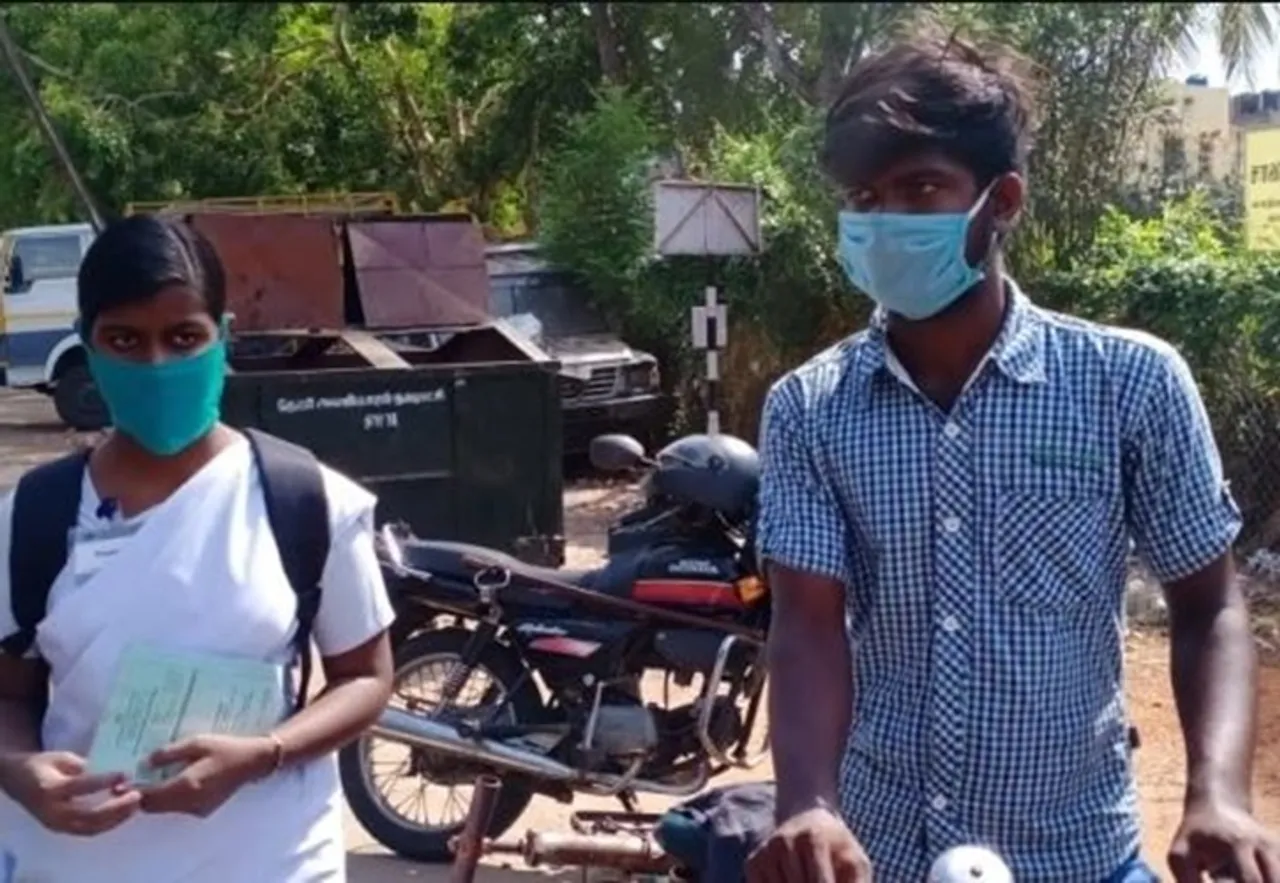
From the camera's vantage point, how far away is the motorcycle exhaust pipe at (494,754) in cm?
575

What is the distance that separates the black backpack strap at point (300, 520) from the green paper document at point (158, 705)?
12cm

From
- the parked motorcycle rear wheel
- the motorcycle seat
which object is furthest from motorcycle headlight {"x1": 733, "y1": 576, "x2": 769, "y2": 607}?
the parked motorcycle rear wheel

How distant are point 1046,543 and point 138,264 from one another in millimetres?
1064

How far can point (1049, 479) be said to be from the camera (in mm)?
2271

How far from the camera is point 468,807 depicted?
6086mm

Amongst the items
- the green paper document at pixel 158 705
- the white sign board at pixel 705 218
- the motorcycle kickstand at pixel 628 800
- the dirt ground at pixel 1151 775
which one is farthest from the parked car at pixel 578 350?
the green paper document at pixel 158 705

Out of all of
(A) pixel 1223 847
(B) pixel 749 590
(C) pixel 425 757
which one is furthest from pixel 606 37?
(C) pixel 425 757

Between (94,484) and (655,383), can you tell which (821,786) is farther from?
(655,383)

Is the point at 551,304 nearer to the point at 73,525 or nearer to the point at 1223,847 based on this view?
the point at 73,525

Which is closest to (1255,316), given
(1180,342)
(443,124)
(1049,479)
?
(1180,342)

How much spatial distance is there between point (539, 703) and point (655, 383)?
A: 10467 mm

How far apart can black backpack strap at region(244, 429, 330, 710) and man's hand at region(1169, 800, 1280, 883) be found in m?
1.02

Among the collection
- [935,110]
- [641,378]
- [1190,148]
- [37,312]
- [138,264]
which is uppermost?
[935,110]

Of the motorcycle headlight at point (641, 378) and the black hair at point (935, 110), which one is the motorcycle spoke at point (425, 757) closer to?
the black hair at point (935, 110)
